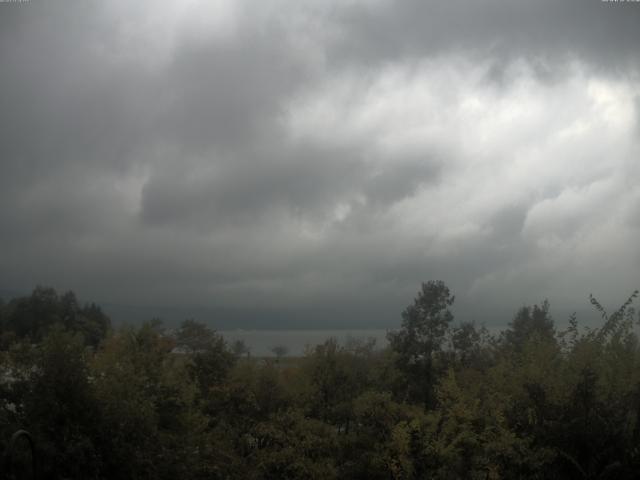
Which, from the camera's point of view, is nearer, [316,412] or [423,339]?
[316,412]

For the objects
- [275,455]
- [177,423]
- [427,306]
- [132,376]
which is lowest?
[275,455]

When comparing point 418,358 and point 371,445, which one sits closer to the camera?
point 371,445

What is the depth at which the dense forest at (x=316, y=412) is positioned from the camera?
20719 mm

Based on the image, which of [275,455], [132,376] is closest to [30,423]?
[132,376]

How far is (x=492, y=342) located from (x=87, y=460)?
4274cm

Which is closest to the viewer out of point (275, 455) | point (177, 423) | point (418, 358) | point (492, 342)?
point (177, 423)

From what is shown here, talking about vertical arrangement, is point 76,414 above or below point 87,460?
above

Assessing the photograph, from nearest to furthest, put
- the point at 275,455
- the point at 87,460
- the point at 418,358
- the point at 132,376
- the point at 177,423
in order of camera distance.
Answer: the point at 87,460, the point at 132,376, the point at 177,423, the point at 275,455, the point at 418,358

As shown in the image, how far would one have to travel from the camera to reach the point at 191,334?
59344 millimetres

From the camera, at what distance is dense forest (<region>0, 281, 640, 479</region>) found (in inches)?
816

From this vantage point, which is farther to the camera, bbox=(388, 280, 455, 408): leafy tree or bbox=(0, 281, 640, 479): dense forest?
bbox=(388, 280, 455, 408): leafy tree

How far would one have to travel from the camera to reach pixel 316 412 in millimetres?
40156

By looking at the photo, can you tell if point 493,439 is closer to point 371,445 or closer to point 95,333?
point 371,445

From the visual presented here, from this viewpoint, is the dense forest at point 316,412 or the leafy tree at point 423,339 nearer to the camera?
the dense forest at point 316,412
